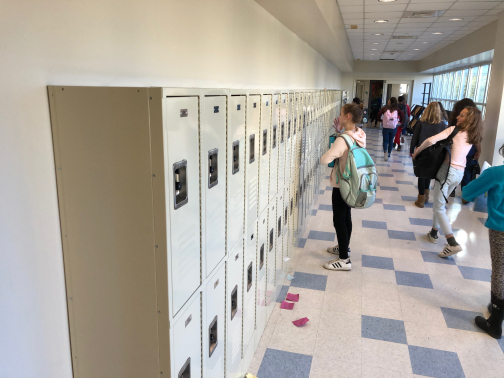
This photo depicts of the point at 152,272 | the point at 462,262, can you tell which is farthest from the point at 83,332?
the point at 462,262

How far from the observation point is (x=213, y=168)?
1.91 meters

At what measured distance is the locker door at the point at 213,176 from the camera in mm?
1780

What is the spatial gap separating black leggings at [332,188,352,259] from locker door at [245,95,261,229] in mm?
1678

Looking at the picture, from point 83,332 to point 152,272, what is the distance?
20.0 inches

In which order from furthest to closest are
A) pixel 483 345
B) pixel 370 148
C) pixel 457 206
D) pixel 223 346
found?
→ pixel 370 148 < pixel 457 206 < pixel 483 345 < pixel 223 346

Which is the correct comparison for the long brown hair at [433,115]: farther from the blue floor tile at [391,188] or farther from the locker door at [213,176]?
the locker door at [213,176]

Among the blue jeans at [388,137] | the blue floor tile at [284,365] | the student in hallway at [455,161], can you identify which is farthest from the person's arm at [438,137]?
the blue jeans at [388,137]

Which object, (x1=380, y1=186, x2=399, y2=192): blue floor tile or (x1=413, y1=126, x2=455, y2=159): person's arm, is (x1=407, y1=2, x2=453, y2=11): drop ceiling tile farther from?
(x1=380, y1=186, x2=399, y2=192): blue floor tile

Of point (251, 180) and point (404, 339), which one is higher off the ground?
point (251, 180)

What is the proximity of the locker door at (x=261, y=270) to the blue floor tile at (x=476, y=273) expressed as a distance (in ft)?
7.95

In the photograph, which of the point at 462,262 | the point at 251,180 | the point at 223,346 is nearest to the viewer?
the point at 223,346

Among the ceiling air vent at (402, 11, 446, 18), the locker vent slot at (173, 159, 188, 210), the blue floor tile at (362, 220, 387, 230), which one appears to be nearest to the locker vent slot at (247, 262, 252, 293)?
the locker vent slot at (173, 159, 188, 210)

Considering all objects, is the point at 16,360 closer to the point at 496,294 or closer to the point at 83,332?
the point at 83,332

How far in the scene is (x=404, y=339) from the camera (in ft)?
10.4
